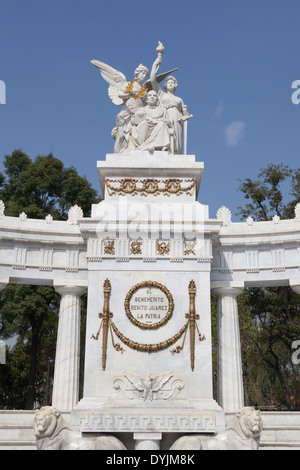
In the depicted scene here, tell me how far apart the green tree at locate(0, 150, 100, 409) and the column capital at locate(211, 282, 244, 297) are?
17.5 metres

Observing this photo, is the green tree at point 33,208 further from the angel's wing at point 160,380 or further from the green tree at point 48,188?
A: the angel's wing at point 160,380

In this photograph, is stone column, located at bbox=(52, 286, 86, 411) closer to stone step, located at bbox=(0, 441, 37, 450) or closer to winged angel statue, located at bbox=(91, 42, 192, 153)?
stone step, located at bbox=(0, 441, 37, 450)

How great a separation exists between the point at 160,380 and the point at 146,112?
42.9ft

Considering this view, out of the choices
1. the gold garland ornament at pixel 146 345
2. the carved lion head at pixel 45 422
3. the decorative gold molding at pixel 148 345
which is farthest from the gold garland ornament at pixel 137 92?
the carved lion head at pixel 45 422

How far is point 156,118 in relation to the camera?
2658 centimetres

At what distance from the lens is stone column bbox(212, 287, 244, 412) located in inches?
1001

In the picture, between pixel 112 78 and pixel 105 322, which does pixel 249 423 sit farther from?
pixel 112 78

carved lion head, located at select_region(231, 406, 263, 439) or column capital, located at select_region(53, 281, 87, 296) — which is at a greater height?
column capital, located at select_region(53, 281, 87, 296)

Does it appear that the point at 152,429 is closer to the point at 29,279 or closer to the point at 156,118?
the point at 29,279

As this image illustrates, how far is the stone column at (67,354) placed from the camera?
2578cm

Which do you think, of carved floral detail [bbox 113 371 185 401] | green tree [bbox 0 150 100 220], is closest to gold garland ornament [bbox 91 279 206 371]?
carved floral detail [bbox 113 371 185 401]
